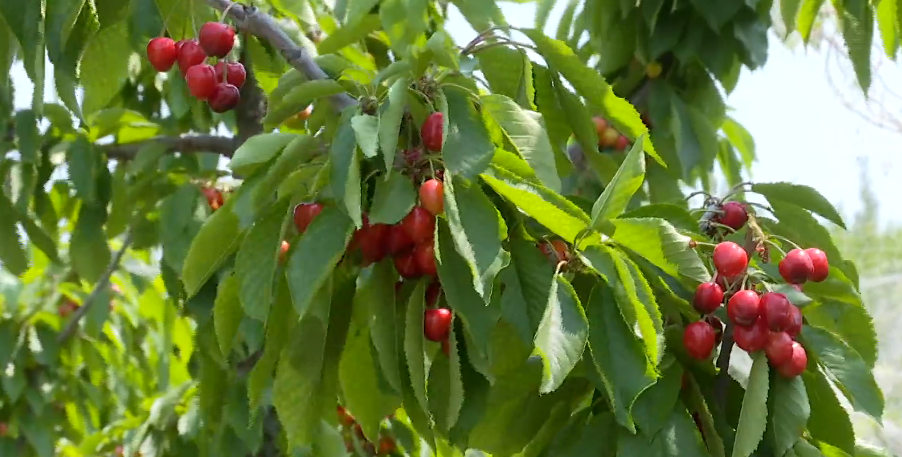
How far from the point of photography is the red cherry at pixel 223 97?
1.09 metres

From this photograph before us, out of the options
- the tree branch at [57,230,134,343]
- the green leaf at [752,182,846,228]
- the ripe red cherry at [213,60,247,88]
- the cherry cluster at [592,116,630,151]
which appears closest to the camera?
the green leaf at [752,182,846,228]

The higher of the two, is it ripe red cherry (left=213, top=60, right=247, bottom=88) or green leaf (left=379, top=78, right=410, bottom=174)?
green leaf (left=379, top=78, right=410, bottom=174)

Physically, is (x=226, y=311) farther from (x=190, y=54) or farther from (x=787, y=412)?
(x=787, y=412)

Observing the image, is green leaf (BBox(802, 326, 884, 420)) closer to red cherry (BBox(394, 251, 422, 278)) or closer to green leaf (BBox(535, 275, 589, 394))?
green leaf (BBox(535, 275, 589, 394))

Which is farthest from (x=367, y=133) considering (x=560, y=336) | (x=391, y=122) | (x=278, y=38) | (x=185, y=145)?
(x=185, y=145)

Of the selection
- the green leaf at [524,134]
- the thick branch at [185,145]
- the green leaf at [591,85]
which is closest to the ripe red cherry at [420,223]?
the green leaf at [524,134]

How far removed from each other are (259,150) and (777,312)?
505mm

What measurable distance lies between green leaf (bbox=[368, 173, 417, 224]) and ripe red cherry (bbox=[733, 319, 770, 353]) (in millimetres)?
334

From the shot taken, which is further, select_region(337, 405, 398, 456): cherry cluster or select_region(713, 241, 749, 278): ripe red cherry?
select_region(337, 405, 398, 456): cherry cluster

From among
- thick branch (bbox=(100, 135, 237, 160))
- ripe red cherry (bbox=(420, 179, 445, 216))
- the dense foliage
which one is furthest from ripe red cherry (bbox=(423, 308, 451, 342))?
thick branch (bbox=(100, 135, 237, 160))

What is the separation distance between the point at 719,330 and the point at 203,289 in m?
0.81

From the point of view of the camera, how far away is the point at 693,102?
6.27 feet

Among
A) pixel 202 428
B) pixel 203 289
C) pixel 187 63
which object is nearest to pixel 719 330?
pixel 187 63

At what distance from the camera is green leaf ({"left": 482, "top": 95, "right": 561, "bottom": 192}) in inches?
32.7
